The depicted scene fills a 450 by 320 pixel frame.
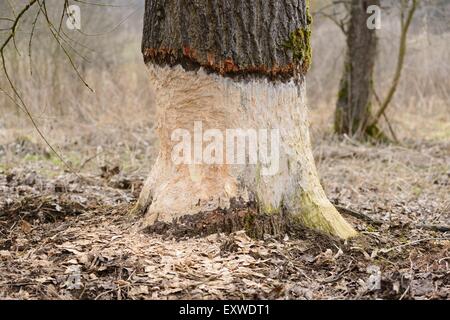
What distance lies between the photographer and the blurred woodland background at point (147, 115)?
6.32 meters

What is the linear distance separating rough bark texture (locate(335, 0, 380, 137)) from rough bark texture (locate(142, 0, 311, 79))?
5209 millimetres

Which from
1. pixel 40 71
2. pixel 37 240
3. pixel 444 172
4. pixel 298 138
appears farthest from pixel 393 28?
pixel 37 240

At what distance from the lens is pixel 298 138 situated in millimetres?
3787

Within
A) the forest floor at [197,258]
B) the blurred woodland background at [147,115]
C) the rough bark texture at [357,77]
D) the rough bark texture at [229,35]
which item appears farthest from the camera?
the rough bark texture at [357,77]

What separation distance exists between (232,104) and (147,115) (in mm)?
6443

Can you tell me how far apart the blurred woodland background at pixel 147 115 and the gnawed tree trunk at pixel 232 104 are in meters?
1.00

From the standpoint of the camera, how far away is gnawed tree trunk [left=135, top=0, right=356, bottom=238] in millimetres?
3580

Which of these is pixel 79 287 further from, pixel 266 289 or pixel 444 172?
pixel 444 172

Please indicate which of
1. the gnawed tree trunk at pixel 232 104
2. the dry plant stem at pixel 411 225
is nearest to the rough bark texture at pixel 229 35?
the gnawed tree trunk at pixel 232 104

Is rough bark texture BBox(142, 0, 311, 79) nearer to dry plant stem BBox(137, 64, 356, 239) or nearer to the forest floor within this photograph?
dry plant stem BBox(137, 64, 356, 239)

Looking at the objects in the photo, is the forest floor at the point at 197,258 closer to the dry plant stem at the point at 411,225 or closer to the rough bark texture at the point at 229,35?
the dry plant stem at the point at 411,225

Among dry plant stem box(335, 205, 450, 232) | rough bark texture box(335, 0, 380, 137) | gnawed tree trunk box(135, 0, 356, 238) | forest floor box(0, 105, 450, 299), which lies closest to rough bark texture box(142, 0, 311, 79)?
gnawed tree trunk box(135, 0, 356, 238)

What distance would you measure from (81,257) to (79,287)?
308 mm

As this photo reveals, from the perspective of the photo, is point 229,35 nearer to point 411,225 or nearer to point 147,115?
point 411,225
